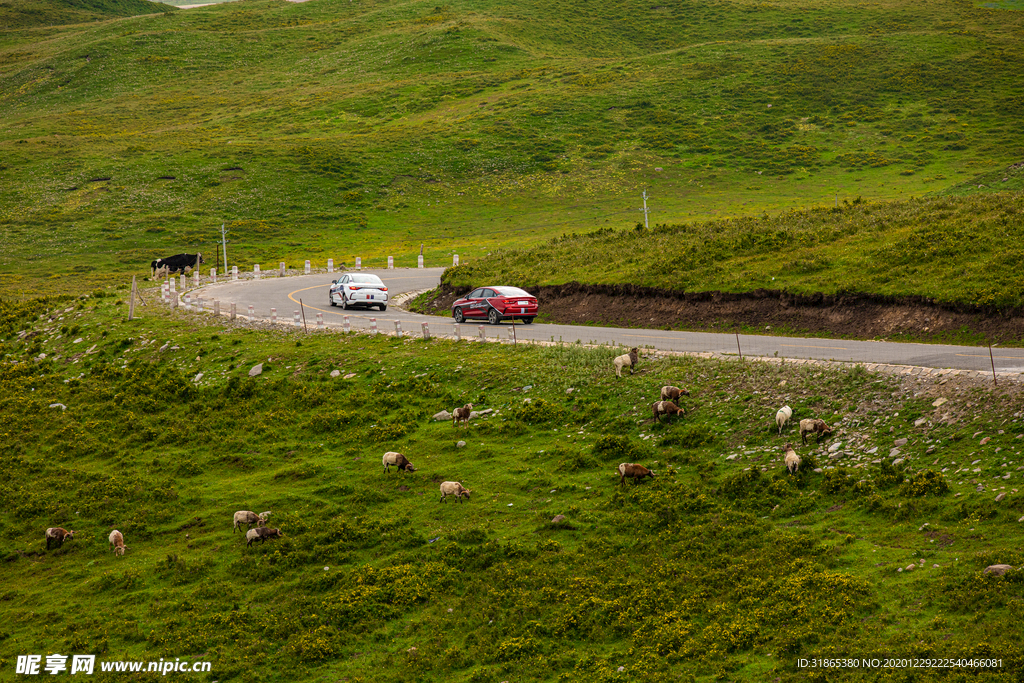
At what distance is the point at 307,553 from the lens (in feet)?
→ 57.6

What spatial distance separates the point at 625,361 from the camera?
2350 centimetres

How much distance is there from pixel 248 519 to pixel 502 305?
18.0m

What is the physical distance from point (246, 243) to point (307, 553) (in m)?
66.8

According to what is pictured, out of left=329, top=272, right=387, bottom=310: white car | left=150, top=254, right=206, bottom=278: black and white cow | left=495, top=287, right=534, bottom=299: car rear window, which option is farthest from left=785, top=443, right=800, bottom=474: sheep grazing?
left=150, top=254, right=206, bottom=278: black and white cow

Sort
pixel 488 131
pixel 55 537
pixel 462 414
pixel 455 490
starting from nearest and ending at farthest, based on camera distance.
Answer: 1. pixel 455 490
2. pixel 55 537
3. pixel 462 414
4. pixel 488 131

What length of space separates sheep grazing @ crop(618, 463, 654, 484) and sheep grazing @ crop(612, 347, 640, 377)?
232 inches

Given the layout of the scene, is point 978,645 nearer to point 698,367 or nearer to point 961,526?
point 961,526

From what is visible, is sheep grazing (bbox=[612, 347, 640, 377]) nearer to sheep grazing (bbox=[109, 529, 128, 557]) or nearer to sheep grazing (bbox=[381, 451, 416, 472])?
sheep grazing (bbox=[381, 451, 416, 472])

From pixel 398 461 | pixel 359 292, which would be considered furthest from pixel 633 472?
pixel 359 292

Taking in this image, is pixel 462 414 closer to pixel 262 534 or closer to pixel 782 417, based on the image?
pixel 262 534

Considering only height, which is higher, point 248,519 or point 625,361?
point 625,361

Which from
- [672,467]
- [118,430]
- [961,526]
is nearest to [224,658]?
[672,467]

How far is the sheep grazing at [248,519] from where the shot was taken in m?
19.1

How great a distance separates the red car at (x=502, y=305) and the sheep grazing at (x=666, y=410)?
1531 centimetres
